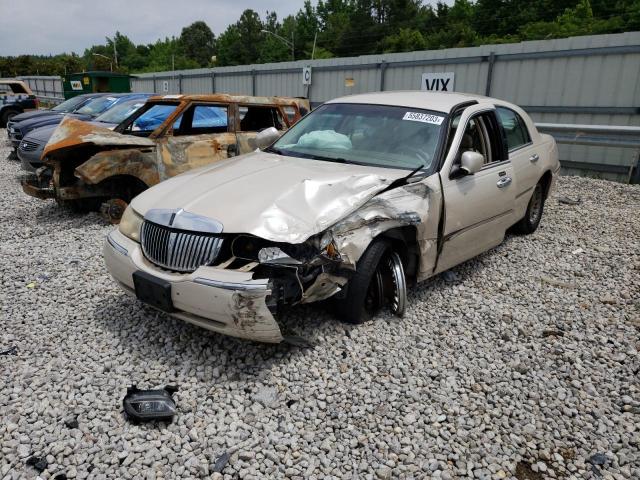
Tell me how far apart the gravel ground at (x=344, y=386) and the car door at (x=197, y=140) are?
2338 millimetres

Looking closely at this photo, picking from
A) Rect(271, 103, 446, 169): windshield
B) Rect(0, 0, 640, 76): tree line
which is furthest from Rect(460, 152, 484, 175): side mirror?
Rect(0, 0, 640, 76): tree line

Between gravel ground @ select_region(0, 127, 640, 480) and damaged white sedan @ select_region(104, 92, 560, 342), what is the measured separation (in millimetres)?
349

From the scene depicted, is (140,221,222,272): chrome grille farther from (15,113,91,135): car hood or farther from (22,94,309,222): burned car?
(15,113,91,135): car hood

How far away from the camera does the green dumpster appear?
22.1 m

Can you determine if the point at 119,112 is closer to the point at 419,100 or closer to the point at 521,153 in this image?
the point at 419,100

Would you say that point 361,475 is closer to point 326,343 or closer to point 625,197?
point 326,343

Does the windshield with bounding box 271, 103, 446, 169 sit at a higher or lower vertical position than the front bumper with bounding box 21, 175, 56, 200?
higher

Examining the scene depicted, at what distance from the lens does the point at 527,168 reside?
531 centimetres

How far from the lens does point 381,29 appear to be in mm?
67375

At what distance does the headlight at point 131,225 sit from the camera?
357 centimetres

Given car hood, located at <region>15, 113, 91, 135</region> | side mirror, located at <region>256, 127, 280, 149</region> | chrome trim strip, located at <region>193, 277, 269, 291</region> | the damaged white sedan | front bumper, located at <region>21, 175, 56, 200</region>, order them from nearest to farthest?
chrome trim strip, located at <region>193, 277, 269, 291</region> < the damaged white sedan < side mirror, located at <region>256, 127, 280, 149</region> < front bumper, located at <region>21, 175, 56, 200</region> < car hood, located at <region>15, 113, 91, 135</region>

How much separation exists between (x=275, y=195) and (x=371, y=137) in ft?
4.36

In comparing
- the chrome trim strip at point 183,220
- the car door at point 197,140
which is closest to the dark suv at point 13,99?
the car door at point 197,140

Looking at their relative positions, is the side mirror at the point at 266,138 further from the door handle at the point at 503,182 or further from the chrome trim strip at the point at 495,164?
the door handle at the point at 503,182
